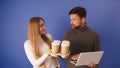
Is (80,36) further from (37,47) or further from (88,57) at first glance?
(37,47)

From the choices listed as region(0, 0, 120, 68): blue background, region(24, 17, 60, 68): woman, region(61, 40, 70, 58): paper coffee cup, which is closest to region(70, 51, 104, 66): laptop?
region(61, 40, 70, 58): paper coffee cup

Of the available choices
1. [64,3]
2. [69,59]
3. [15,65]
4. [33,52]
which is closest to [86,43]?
[69,59]

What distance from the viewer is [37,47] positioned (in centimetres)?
159

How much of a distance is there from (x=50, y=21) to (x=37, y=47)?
0.58 m

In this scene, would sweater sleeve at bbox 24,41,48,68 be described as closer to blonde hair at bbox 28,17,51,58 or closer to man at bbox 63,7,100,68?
blonde hair at bbox 28,17,51,58

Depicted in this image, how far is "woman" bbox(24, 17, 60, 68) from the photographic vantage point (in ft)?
5.09

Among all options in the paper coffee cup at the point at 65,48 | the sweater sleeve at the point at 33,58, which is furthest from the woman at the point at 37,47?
the paper coffee cup at the point at 65,48

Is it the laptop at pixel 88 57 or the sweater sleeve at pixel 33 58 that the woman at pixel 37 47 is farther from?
the laptop at pixel 88 57

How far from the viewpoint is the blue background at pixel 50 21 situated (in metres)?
2.10

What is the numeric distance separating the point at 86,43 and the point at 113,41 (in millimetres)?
563

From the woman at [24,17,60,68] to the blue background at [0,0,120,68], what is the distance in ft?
1.58

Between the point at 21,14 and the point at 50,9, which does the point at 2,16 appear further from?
the point at 50,9

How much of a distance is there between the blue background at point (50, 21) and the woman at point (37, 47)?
1.58 feet

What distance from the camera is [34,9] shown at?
2.10 metres
